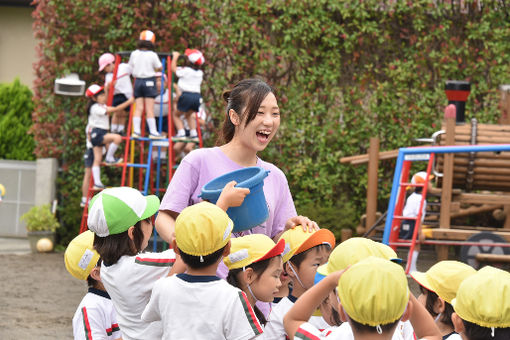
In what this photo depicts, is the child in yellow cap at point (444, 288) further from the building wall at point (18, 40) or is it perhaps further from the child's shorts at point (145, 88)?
the building wall at point (18, 40)

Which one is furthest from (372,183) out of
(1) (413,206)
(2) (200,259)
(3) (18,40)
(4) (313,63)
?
(3) (18,40)

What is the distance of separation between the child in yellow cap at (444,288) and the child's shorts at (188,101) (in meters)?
6.70

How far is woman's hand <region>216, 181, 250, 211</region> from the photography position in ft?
10.9

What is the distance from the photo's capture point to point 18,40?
57.5ft

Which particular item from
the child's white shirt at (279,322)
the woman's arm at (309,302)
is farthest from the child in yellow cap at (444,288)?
the woman's arm at (309,302)

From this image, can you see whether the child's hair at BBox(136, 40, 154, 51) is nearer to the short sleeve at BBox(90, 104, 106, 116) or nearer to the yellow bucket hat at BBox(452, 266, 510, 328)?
the short sleeve at BBox(90, 104, 106, 116)

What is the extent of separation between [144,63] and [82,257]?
241 inches

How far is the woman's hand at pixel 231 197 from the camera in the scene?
3.33 metres

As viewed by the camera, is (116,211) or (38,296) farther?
(38,296)

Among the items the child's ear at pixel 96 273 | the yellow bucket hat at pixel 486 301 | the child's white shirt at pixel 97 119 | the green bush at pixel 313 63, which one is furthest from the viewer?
the green bush at pixel 313 63

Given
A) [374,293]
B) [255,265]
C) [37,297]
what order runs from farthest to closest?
[37,297]
[255,265]
[374,293]

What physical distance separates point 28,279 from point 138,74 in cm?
267

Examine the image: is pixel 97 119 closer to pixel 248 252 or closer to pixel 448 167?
pixel 448 167

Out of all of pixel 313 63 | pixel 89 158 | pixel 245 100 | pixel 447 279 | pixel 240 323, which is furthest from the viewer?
pixel 313 63
